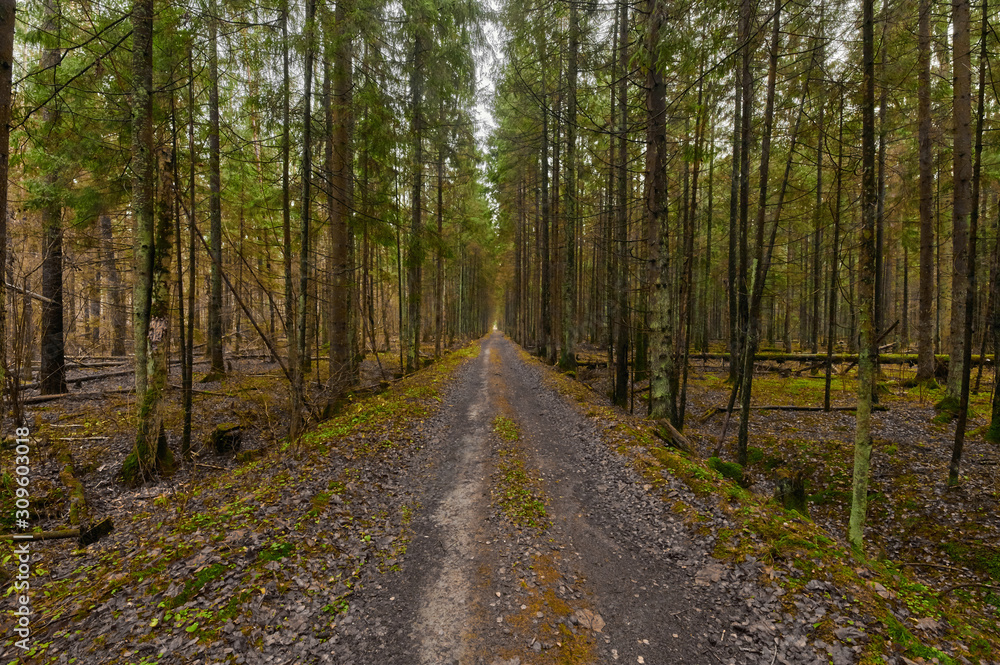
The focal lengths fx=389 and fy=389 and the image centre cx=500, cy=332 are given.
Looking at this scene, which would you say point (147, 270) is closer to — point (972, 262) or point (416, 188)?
point (416, 188)

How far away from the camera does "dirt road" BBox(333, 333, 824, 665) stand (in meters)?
3.80

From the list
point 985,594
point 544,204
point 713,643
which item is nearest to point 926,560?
point 985,594

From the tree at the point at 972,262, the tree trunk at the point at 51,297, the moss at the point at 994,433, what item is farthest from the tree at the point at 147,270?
the moss at the point at 994,433

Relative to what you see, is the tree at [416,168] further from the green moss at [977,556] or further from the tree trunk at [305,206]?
the green moss at [977,556]

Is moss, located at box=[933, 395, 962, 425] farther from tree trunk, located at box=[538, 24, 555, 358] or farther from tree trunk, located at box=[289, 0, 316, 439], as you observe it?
tree trunk, located at box=[289, 0, 316, 439]

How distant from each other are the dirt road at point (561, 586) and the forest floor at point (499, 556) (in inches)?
1.0

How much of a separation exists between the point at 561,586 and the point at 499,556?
36.2 inches

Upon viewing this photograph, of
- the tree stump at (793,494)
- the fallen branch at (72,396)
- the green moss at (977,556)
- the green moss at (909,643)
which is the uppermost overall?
the fallen branch at (72,396)

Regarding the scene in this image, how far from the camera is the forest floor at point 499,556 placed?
148 inches

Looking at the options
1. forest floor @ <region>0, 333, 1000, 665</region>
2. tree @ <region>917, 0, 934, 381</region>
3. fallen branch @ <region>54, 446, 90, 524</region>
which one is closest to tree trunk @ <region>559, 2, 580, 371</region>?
forest floor @ <region>0, 333, 1000, 665</region>

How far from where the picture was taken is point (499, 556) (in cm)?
520

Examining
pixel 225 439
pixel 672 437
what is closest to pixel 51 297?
pixel 225 439

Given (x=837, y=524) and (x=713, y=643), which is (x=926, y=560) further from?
(x=713, y=643)

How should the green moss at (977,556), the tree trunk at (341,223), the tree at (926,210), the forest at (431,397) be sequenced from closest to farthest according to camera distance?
Answer: the forest at (431,397)
the green moss at (977,556)
the tree trunk at (341,223)
the tree at (926,210)
